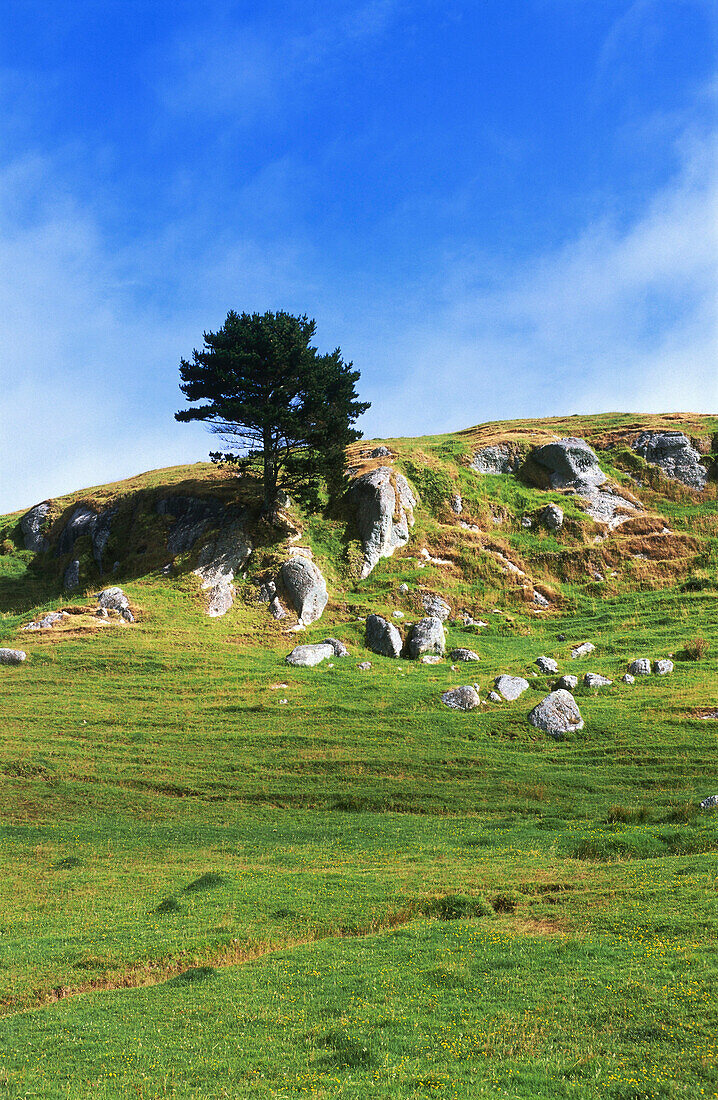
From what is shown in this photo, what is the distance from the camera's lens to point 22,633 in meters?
47.7

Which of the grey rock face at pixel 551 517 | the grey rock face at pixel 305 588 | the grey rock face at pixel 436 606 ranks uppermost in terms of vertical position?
the grey rock face at pixel 551 517

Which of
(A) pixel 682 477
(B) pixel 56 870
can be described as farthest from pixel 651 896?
(A) pixel 682 477

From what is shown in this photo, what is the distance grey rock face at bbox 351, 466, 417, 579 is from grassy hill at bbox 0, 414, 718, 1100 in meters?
1.36

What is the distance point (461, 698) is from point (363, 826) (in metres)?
12.6

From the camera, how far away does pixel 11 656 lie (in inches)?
1708

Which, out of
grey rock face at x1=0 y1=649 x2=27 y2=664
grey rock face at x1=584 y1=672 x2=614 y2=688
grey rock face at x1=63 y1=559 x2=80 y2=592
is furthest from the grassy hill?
grey rock face at x1=0 y1=649 x2=27 y2=664

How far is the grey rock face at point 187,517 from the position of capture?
196 ft

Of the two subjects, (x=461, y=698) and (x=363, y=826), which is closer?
(x=363, y=826)

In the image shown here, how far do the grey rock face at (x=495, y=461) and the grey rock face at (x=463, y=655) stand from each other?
31307mm

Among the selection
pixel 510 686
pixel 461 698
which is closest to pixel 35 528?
pixel 461 698

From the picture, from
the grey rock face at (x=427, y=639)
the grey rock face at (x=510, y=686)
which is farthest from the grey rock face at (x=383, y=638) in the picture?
the grey rock face at (x=510, y=686)

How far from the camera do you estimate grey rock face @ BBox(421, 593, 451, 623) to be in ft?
179

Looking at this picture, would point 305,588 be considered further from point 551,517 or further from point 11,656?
point 551,517

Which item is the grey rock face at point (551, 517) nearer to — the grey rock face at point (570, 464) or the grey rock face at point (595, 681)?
the grey rock face at point (570, 464)
